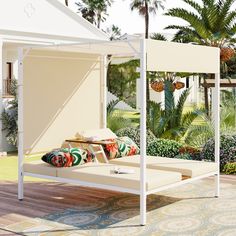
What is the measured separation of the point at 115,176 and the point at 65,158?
1214 millimetres

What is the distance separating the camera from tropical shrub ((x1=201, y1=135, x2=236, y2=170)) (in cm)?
1188

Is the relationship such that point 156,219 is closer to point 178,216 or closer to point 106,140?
point 178,216

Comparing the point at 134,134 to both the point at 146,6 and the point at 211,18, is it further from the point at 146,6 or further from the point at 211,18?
the point at 146,6

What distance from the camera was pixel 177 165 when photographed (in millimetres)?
8992

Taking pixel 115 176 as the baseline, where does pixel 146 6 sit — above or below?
above

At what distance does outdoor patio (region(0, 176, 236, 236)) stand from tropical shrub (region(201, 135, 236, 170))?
1.72 m

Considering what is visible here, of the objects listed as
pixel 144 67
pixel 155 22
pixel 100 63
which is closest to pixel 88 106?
pixel 100 63

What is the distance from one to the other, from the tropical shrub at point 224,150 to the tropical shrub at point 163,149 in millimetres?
864

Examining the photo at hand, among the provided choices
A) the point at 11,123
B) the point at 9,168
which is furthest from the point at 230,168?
the point at 11,123

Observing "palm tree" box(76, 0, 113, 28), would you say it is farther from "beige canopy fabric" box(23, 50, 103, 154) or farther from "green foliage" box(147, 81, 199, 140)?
"green foliage" box(147, 81, 199, 140)

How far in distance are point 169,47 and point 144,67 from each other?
0.79 metres

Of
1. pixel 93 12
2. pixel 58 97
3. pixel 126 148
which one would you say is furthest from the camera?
pixel 93 12

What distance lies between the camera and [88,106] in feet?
54.1

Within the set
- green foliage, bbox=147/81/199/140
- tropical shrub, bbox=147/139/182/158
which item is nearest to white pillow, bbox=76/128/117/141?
tropical shrub, bbox=147/139/182/158
